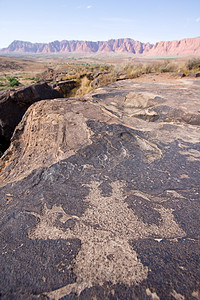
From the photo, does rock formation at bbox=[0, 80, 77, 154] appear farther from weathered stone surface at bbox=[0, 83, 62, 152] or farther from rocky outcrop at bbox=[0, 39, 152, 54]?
rocky outcrop at bbox=[0, 39, 152, 54]

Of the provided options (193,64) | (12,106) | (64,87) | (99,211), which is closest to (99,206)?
(99,211)

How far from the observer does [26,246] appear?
49.4 inches

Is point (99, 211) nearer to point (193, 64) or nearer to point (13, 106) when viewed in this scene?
point (13, 106)

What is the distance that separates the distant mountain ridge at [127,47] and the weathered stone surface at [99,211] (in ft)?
351

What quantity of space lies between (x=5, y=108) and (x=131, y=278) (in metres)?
5.89

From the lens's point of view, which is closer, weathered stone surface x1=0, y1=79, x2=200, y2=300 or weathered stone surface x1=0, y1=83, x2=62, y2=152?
weathered stone surface x1=0, y1=79, x2=200, y2=300

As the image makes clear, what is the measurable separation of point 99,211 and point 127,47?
174180mm

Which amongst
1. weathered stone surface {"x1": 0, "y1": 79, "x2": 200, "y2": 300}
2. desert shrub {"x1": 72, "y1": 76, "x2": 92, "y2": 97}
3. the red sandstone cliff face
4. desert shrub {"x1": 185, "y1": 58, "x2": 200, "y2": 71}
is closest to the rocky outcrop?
the red sandstone cliff face

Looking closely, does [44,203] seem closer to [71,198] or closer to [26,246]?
[71,198]

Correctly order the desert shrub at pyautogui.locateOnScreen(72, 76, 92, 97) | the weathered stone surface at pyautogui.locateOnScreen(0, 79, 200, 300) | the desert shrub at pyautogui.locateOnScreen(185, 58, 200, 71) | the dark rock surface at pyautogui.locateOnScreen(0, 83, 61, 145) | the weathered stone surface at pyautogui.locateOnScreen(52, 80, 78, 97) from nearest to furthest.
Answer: the weathered stone surface at pyautogui.locateOnScreen(0, 79, 200, 300), the dark rock surface at pyautogui.locateOnScreen(0, 83, 61, 145), the weathered stone surface at pyautogui.locateOnScreen(52, 80, 78, 97), the desert shrub at pyautogui.locateOnScreen(72, 76, 92, 97), the desert shrub at pyautogui.locateOnScreen(185, 58, 200, 71)

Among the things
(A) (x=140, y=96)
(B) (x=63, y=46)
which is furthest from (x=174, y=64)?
(B) (x=63, y=46)

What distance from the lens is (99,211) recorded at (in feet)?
4.99

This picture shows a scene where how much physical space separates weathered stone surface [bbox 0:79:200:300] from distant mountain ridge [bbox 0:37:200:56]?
107m

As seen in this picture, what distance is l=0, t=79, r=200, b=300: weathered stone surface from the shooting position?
1027 millimetres
